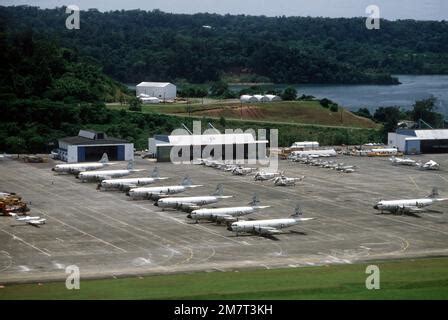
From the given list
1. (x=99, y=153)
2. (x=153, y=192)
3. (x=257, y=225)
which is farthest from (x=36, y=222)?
(x=99, y=153)

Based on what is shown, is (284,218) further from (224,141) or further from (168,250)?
(224,141)

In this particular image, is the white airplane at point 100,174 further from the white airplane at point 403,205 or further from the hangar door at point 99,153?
the white airplane at point 403,205

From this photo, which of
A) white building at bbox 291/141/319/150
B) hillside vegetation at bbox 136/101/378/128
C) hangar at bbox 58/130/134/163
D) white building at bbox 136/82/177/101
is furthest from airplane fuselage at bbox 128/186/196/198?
white building at bbox 136/82/177/101

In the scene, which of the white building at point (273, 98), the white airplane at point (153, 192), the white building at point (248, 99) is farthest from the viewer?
the white building at point (273, 98)

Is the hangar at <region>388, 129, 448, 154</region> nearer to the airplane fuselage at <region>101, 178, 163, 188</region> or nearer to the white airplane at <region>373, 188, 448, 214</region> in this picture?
the airplane fuselage at <region>101, 178, 163, 188</region>

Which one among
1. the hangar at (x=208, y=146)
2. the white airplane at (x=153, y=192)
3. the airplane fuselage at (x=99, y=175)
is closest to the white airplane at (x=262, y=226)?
the white airplane at (x=153, y=192)

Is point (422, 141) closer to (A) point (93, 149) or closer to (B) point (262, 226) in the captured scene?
A: (A) point (93, 149)
